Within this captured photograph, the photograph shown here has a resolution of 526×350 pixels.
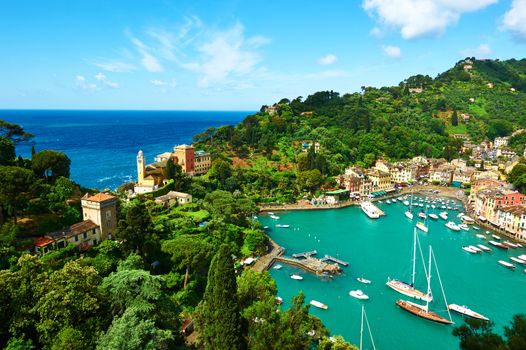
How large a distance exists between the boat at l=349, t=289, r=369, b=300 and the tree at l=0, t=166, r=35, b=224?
2421cm

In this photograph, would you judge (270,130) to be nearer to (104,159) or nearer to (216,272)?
(104,159)

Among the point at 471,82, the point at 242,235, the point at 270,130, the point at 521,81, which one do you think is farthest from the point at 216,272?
the point at 521,81

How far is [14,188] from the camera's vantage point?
21.8 meters

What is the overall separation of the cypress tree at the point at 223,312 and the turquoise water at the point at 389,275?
34.4 ft

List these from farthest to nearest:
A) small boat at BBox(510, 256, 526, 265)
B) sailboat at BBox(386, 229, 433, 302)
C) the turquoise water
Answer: small boat at BBox(510, 256, 526, 265), sailboat at BBox(386, 229, 433, 302), the turquoise water

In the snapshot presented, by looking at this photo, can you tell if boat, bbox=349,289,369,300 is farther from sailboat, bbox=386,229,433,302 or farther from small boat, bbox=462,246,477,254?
small boat, bbox=462,246,477,254


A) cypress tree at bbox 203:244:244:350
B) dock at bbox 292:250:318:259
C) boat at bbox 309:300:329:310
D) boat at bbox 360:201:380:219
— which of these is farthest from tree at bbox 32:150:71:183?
boat at bbox 360:201:380:219

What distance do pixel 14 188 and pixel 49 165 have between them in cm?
843

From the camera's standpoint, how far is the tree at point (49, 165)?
29281 mm

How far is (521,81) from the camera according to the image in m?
124

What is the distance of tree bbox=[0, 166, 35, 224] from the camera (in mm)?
21312

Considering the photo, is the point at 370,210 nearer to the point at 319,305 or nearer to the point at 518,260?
the point at 518,260

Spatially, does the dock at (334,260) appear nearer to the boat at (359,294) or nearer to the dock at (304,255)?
the dock at (304,255)

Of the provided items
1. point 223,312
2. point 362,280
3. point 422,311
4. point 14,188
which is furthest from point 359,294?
point 14,188
